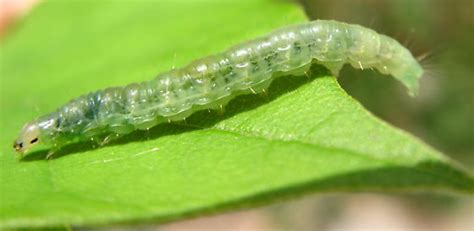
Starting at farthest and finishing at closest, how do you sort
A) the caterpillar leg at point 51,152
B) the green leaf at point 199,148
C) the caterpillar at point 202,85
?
1. the caterpillar at point 202,85
2. the caterpillar leg at point 51,152
3. the green leaf at point 199,148

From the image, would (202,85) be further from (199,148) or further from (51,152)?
(51,152)

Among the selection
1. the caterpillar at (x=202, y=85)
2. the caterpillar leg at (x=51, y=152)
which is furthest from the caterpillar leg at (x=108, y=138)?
the caterpillar leg at (x=51, y=152)

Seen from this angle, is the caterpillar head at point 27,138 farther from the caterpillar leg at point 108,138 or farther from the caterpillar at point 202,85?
the caterpillar leg at point 108,138

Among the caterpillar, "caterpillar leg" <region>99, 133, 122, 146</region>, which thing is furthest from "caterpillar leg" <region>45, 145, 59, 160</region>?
"caterpillar leg" <region>99, 133, 122, 146</region>

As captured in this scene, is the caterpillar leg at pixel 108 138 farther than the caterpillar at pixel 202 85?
No

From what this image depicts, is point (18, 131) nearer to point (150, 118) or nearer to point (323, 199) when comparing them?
point (150, 118)

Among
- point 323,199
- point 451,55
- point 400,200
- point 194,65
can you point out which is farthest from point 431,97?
point 194,65

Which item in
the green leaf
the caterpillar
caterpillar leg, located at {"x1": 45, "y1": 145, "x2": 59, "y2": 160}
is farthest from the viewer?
the caterpillar

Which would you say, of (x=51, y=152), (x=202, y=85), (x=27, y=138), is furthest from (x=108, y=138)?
(x=202, y=85)

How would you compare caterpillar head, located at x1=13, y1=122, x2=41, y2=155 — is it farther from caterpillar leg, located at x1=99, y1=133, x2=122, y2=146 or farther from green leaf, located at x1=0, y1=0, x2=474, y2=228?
caterpillar leg, located at x1=99, y1=133, x2=122, y2=146
